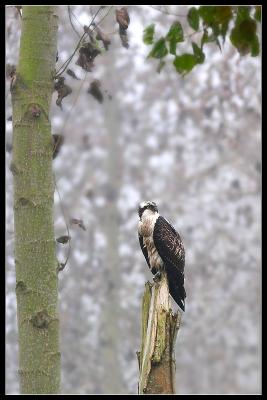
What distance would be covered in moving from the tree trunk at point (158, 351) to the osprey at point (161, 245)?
2.50ft

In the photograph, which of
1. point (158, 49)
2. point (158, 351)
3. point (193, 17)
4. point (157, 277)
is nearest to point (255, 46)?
point (193, 17)

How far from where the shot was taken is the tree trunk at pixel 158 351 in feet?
13.1

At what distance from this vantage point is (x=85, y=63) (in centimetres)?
474

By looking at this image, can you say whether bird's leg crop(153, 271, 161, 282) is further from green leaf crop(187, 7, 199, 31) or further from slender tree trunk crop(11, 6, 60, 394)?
green leaf crop(187, 7, 199, 31)

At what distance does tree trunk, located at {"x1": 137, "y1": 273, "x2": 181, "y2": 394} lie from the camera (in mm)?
3996

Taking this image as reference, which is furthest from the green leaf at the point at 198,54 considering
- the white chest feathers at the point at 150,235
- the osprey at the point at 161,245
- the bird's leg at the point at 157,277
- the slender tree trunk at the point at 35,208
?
the white chest feathers at the point at 150,235

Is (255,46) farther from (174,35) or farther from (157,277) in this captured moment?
(157,277)

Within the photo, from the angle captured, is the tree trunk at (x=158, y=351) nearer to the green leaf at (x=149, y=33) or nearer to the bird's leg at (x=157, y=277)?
the bird's leg at (x=157, y=277)

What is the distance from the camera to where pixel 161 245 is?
5121 mm

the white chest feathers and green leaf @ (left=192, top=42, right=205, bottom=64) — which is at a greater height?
the white chest feathers

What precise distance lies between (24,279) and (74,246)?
9.83 metres

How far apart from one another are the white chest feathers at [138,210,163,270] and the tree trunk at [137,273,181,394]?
3.20ft

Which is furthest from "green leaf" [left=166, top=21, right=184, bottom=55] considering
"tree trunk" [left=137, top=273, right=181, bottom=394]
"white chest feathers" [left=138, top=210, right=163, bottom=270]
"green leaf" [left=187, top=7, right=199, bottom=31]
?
"white chest feathers" [left=138, top=210, right=163, bottom=270]
